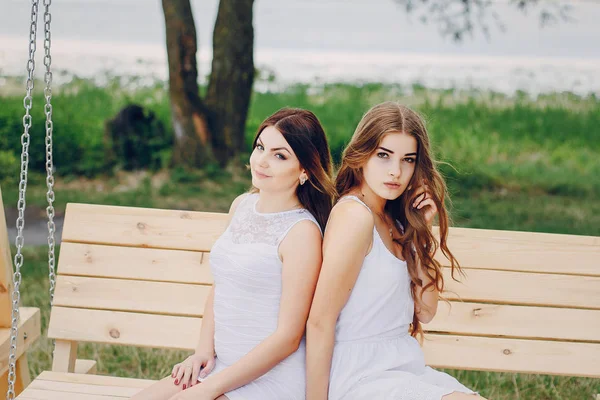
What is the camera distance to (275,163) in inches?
92.6

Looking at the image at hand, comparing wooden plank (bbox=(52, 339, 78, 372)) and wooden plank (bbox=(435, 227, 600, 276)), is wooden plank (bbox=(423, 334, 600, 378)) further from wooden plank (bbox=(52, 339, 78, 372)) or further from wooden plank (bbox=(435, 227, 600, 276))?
wooden plank (bbox=(52, 339, 78, 372))

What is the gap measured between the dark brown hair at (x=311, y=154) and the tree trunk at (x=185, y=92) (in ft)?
16.1

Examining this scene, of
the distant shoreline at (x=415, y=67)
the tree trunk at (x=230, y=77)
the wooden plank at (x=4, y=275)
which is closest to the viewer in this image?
the wooden plank at (x=4, y=275)

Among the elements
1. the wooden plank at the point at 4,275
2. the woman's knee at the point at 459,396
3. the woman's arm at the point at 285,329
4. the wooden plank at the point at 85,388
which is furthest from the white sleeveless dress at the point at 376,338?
the wooden plank at the point at 4,275

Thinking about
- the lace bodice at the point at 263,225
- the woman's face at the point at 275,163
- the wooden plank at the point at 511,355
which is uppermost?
the woman's face at the point at 275,163

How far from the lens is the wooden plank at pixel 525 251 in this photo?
3023mm

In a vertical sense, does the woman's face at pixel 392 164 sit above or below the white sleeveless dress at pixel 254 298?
above

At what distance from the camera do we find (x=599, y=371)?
298cm

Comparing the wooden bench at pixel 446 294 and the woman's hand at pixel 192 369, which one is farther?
the wooden bench at pixel 446 294

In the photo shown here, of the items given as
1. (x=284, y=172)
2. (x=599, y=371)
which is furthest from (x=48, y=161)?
(x=599, y=371)

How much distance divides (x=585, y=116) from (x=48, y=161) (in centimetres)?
804

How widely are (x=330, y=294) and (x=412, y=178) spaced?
0.46 metres

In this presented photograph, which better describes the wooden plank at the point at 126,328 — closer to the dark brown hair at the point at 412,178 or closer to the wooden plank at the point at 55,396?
the wooden plank at the point at 55,396

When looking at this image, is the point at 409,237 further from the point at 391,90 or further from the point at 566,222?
the point at 391,90
